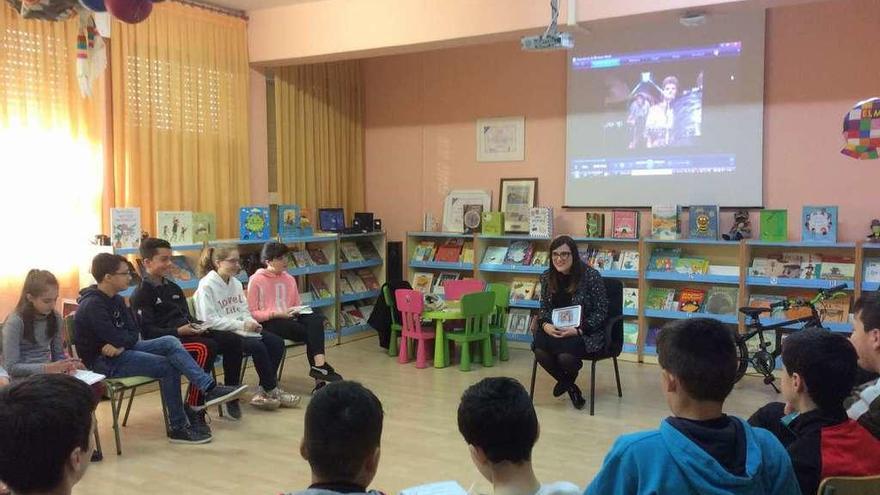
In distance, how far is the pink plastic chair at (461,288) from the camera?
264 inches

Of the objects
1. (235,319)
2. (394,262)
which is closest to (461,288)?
(394,262)

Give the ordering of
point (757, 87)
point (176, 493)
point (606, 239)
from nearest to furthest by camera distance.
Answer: point (176, 493)
point (757, 87)
point (606, 239)

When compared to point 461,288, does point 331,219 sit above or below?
above

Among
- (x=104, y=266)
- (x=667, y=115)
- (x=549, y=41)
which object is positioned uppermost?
(x=549, y=41)

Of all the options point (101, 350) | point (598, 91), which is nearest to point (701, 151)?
point (598, 91)

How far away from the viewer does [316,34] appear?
6.67 m

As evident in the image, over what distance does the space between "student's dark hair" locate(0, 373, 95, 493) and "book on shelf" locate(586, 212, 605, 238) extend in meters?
5.74

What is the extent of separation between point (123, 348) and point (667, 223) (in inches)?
174

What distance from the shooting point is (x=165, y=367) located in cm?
435

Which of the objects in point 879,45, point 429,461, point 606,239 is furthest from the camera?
point 606,239

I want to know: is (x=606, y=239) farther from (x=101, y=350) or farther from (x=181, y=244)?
(x=101, y=350)

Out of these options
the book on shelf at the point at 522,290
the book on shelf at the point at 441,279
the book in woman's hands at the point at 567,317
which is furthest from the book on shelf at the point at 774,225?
the book on shelf at the point at 441,279

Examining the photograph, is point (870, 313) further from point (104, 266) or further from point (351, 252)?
point (351, 252)

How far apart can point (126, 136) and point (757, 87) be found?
5.13 meters
